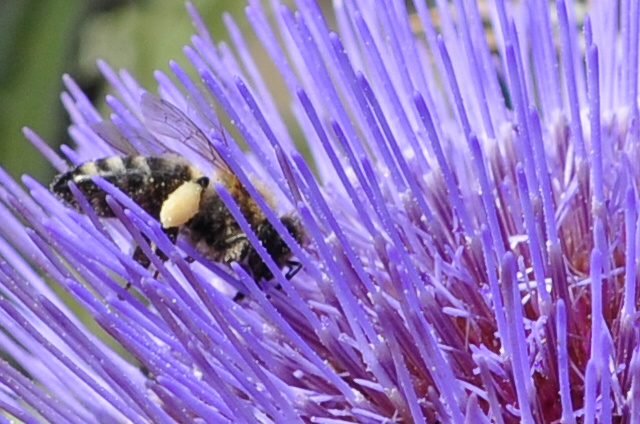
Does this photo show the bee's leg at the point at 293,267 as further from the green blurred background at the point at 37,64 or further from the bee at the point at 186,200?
the green blurred background at the point at 37,64

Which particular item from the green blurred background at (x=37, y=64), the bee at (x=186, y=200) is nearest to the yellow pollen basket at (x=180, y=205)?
the bee at (x=186, y=200)

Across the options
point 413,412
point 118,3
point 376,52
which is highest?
point 118,3

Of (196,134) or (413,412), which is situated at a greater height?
(196,134)

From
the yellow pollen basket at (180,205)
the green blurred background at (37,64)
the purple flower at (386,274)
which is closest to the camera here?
the purple flower at (386,274)

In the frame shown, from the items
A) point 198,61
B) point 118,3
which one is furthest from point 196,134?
point 118,3

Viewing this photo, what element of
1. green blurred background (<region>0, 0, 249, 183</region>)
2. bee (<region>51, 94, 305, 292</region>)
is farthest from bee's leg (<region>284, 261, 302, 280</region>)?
green blurred background (<region>0, 0, 249, 183</region>)

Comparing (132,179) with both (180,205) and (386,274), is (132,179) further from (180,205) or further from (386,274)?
(386,274)

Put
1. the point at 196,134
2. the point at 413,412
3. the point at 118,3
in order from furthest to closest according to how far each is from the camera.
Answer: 1. the point at 118,3
2. the point at 196,134
3. the point at 413,412

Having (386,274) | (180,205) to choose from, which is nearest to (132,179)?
(180,205)

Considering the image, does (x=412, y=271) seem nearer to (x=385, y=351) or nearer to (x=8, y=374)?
(x=385, y=351)
